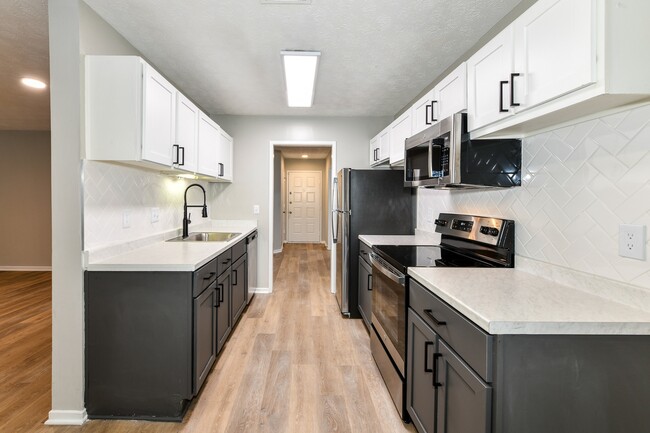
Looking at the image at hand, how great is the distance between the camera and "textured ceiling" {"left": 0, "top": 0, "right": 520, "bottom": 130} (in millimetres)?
1942

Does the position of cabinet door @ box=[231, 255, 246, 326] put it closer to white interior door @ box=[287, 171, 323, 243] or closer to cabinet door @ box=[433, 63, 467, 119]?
cabinet door @ box=[433, 63, 467, 119]

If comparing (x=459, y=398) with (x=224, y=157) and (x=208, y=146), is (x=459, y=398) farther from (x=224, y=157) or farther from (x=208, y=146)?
(x=224, y=157)

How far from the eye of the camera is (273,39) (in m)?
2.29

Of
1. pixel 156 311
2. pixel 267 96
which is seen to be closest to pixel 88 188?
pixel 156 311

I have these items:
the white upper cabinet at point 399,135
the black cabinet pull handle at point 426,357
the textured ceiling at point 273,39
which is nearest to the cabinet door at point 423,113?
the white upper cabinet at point 399,135

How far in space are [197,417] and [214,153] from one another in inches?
95.5

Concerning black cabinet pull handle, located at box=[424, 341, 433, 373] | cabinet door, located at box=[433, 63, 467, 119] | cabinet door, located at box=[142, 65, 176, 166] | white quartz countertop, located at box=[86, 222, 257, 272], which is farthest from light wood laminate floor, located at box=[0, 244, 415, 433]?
cabinet door, located at box=[433, 63, 467, 119]

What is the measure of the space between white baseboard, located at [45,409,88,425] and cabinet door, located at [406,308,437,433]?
1.81m

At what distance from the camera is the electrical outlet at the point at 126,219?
229cm

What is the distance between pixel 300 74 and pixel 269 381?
2.42 m

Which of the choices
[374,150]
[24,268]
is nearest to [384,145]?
[374,150]

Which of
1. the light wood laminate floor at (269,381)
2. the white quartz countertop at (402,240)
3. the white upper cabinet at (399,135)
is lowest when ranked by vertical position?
the light wood laminate floor at (269,381)

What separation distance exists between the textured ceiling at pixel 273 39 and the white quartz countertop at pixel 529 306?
5.09 ft

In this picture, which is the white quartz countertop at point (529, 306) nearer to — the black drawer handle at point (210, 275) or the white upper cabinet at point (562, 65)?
the white upper cabinet at point (562, 65)
